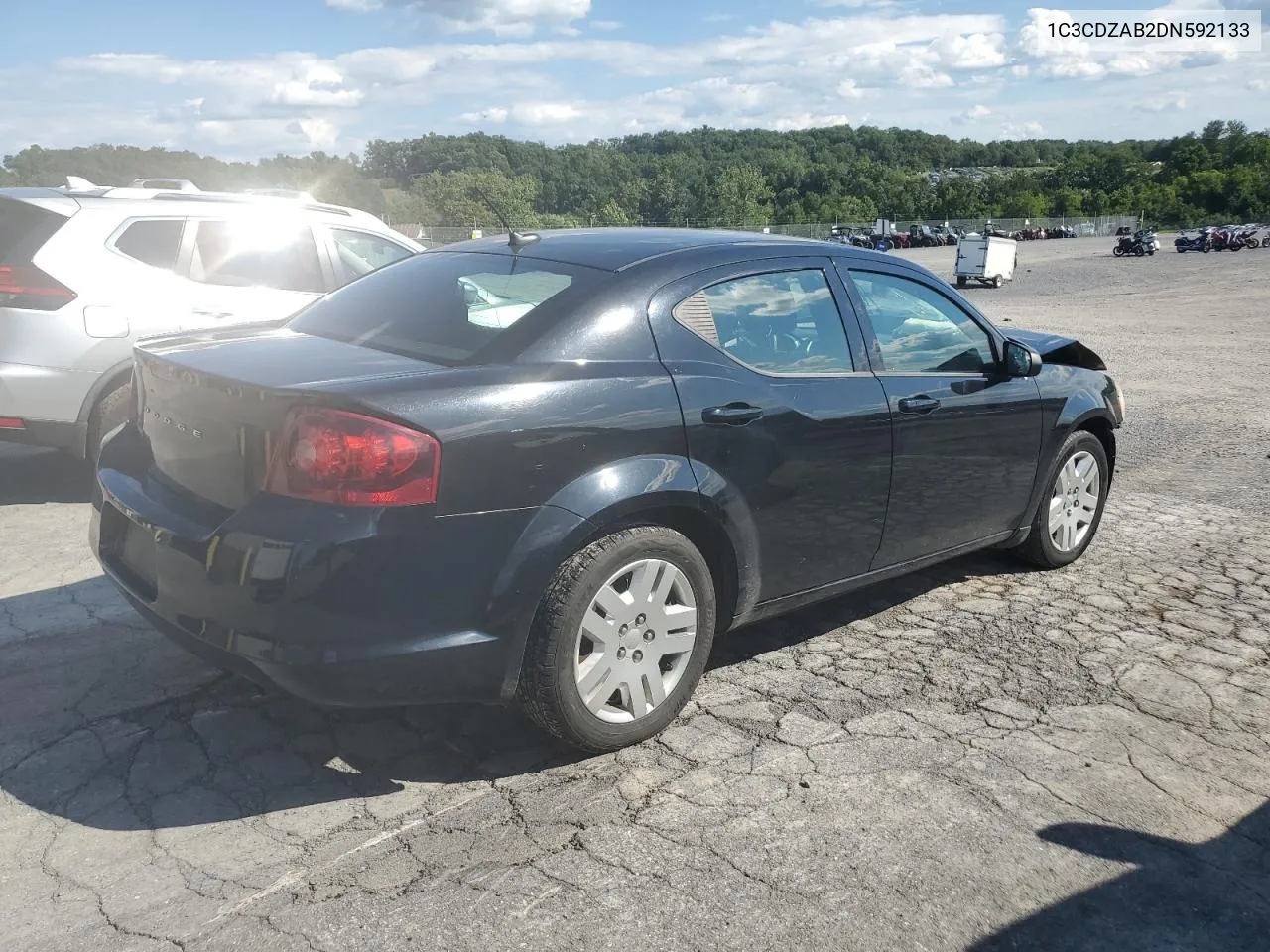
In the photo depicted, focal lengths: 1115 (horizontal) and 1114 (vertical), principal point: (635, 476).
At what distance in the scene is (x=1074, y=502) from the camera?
212 inches

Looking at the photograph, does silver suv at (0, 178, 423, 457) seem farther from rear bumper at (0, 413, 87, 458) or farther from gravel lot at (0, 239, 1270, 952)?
gravel lot at (0, 239, 1270, 952)

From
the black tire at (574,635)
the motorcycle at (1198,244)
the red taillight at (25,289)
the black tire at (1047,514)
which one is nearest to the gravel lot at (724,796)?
the black tire at (574,635)

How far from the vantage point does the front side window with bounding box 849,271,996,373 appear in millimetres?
4332

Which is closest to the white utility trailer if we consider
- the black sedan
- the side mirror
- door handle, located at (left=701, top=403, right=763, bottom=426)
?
the side mirror

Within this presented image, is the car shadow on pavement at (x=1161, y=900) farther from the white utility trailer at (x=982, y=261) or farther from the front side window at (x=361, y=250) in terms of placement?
the white utility trailer at (x=982, y=261)

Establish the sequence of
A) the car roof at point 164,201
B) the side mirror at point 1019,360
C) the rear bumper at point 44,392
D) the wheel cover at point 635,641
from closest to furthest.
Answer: the wheel cover at point 635,641, the side mirror at point 1019,360, the rear bumper at point 44,392, the car roof at point 164,201

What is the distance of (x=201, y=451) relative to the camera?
3271mm

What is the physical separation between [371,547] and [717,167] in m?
130

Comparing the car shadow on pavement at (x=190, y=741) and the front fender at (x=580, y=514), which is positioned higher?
the front fender at (x=580, y=514)

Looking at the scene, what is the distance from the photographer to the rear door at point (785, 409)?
3631 millimetres

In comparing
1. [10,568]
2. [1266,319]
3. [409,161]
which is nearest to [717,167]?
[409,161]

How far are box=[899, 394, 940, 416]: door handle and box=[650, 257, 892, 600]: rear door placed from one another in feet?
0.39

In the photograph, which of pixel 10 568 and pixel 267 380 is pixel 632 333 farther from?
pixel 10 568

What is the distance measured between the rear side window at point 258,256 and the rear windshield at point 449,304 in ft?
9.58
